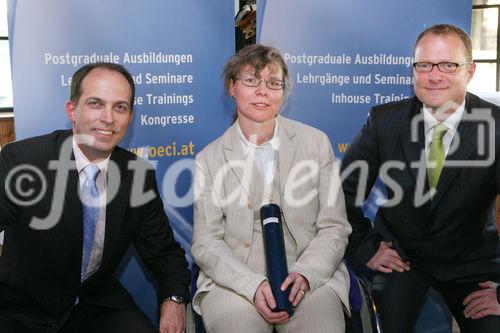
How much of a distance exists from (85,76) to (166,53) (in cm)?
59

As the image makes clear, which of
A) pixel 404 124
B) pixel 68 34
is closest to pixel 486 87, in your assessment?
pixel 404 124

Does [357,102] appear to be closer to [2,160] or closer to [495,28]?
[2,160]

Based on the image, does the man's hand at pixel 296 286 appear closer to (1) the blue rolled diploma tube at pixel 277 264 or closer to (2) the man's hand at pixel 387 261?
(1) the blue rolled diploma tube at pixel 277 264

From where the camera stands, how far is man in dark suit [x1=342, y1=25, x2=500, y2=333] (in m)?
2.04

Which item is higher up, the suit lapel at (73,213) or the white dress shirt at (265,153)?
the white dress shirt at (265,153)

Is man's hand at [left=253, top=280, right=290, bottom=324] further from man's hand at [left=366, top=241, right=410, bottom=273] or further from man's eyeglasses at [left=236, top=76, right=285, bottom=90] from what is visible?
man's eyeglasses at [left=236, top=76, right=285, bottom=90]

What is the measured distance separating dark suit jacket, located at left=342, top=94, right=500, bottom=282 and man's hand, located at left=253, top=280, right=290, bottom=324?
65cm

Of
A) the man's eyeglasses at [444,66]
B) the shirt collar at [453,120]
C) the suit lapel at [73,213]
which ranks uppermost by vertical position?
the man's eyeglasses at [444,66]

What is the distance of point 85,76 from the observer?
1.95 m

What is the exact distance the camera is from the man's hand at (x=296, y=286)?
1794 mm

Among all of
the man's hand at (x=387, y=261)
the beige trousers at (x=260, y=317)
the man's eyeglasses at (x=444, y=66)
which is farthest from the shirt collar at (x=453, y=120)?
the beige trousers at (x=260, y=317)

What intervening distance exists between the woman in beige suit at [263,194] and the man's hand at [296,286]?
0.9 inches

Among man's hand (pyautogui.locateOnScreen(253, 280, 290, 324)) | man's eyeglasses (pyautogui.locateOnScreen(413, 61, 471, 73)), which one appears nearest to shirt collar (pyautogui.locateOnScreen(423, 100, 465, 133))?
man's eyeglasses (pyautogui.locateOnScreen(413, 61, 471, 73))

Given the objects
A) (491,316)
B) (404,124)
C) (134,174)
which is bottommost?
(491,316)
